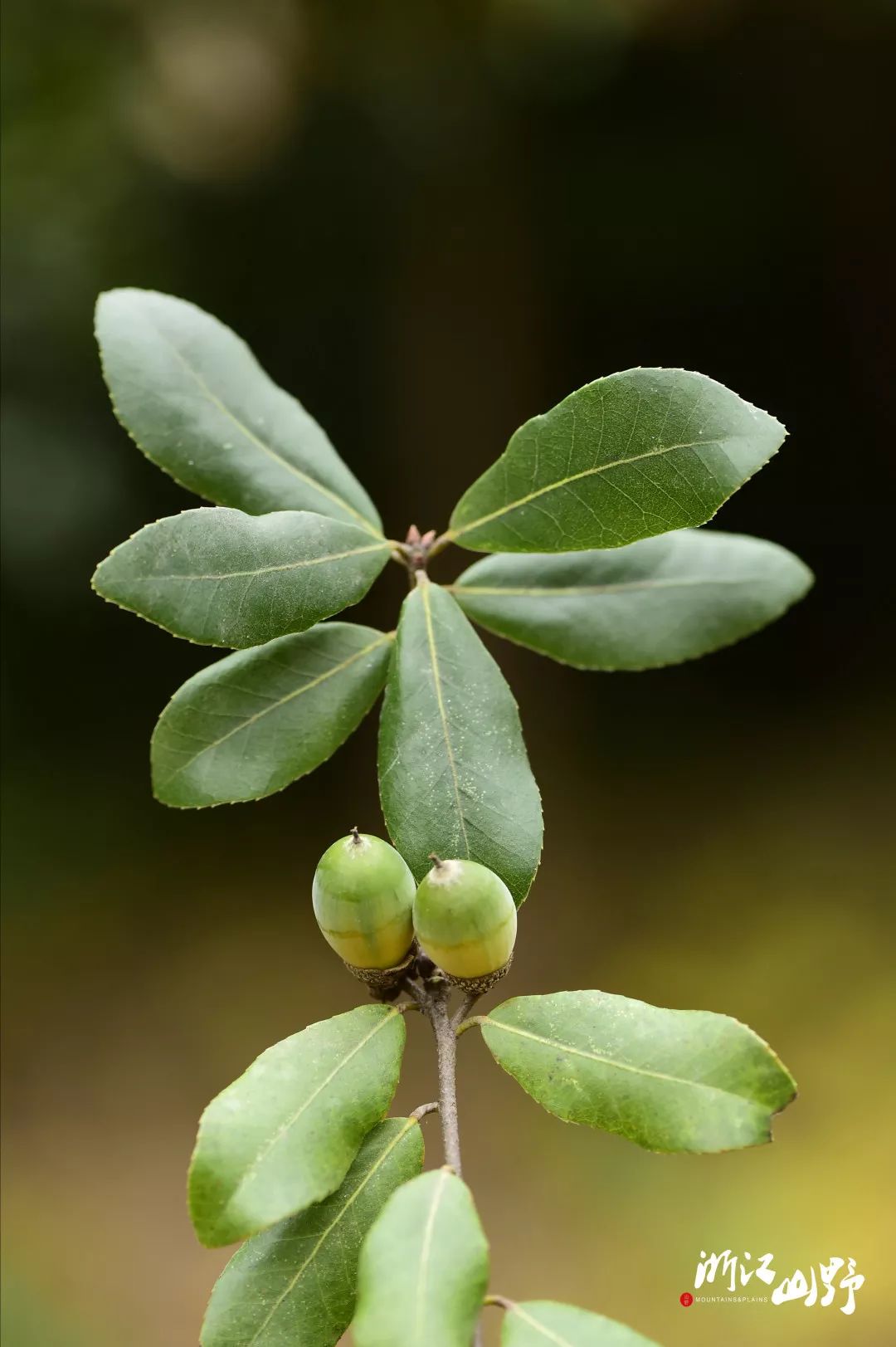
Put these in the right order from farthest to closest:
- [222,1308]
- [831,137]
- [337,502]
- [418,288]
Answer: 1. [418,288]
2. [831,137]
3. [337,502]
4. [222,1308]

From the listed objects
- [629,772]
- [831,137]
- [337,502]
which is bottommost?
[337,502]

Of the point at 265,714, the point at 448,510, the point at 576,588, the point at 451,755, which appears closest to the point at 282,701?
the point at 265,714

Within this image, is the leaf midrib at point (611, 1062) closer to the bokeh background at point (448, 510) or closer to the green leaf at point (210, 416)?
the green leaf at point (210, 416)

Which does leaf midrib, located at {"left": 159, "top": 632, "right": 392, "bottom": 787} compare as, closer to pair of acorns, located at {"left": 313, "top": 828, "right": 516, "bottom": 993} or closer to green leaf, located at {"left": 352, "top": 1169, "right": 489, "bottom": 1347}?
pair of acorns, located at {"left": 313, "top": 828, "right": 516, "bottom": 993}

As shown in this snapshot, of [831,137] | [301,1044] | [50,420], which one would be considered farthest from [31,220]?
[301,1044]

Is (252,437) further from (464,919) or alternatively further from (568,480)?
(464,919)

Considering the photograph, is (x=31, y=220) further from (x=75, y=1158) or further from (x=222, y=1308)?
(x=222, y=1308)

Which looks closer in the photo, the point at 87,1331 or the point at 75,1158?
the point at 87,1331
